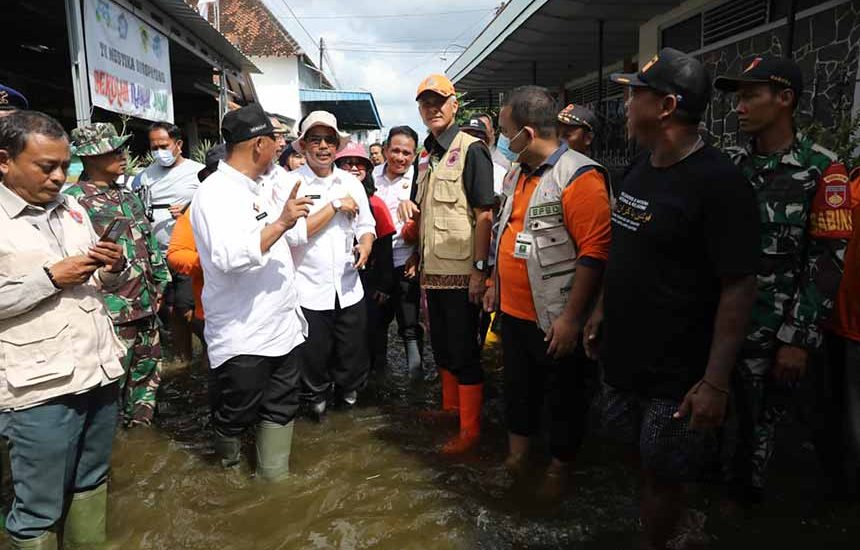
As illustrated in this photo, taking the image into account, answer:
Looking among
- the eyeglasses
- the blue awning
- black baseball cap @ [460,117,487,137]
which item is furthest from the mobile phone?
the blue awning

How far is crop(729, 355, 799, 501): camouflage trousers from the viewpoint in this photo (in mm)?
2381

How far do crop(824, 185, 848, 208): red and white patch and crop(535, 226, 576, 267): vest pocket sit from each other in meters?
0.96

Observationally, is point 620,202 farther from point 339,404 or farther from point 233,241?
point 339,404

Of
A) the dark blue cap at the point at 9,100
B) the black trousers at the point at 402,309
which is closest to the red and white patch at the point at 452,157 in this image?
the black trousers at the point at 402,309

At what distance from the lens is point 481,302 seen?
3.30m

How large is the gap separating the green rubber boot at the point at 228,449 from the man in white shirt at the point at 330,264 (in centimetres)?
64

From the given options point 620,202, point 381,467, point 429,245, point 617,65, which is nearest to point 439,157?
point 429,245

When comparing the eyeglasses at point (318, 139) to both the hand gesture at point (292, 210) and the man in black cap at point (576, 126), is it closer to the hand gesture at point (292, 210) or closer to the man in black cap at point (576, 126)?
the hand gesture at point (292, 210)

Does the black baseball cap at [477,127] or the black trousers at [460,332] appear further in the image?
the black baseball cap at [477,127]

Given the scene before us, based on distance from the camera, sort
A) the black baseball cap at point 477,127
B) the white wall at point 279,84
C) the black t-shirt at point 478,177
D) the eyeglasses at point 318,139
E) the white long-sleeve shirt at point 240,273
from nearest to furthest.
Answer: the white long-sleeve shirt at point 240,273 → the black t-shirt at point 478,177 → the eyeglasses at point 318,139 → the black baseball cap at point 477,127 → the white wall at point 279,84

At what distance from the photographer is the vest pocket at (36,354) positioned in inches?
73.3

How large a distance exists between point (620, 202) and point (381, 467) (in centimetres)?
195

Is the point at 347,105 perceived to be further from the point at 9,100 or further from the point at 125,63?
the point at 9,100

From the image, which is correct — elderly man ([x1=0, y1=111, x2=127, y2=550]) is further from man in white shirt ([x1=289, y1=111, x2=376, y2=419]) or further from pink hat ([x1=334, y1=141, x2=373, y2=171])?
pink hat ([x1=334, y1=141, x2=373, y2=171])
